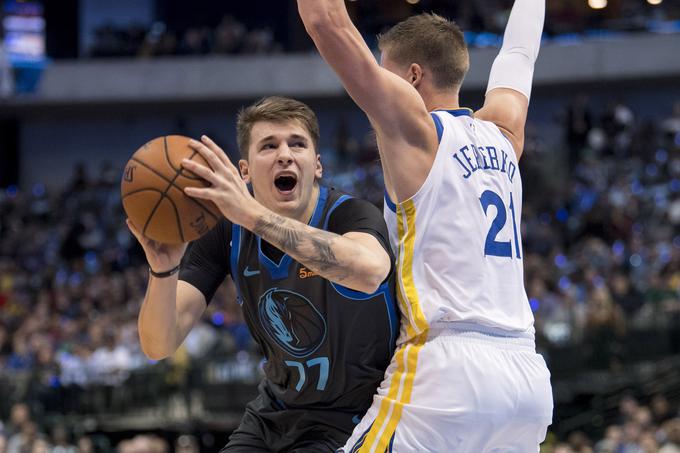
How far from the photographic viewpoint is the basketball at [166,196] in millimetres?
3699

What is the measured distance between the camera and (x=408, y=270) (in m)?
4.08

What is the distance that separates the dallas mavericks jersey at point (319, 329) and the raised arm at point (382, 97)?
0.54 metres

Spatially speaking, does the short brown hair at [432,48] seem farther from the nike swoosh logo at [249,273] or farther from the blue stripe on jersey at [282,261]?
the nike swoosh logo at [249,273]

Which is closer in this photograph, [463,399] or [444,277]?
[463,399]

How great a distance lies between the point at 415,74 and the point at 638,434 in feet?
29.1

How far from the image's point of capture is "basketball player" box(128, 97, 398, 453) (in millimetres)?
4316

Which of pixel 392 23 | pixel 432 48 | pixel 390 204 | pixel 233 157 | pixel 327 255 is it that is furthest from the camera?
pixel 233 157

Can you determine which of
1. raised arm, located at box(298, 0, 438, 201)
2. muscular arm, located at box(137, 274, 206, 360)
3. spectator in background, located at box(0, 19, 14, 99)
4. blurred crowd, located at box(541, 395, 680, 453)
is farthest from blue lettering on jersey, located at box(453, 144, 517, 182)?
spectator in background, located at box(0, 19, 14, 99)

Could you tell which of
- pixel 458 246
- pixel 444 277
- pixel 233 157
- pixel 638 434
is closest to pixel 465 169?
pixel 458 246

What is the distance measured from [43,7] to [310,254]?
24.0m

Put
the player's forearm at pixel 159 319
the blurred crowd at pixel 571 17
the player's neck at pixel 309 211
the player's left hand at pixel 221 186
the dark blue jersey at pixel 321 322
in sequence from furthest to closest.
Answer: the blurred crowd at pixel 571 17 → the player's neck at pixel 309 211 → the dark blue jersey at pixel 321 322 → the player's forearm at pixel 159 319 → the player's left hand at pixel 221 186

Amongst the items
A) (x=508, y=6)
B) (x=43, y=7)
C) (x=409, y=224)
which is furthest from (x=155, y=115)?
(x=409, y=224)

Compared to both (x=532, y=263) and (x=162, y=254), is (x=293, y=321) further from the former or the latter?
(x=532, y=263)

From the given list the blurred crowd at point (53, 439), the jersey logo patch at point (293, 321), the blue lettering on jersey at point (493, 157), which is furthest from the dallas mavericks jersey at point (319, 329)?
the blurred crowd at point (53, 439)
